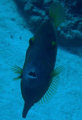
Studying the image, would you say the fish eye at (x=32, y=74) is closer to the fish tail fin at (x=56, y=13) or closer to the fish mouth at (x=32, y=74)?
the fish mouth at (x=32, y=74)

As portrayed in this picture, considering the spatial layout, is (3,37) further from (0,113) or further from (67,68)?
(0,113)

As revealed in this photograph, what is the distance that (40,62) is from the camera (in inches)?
37.5

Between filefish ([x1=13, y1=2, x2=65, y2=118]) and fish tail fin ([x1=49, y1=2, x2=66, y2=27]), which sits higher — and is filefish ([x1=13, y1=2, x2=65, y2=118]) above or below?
below

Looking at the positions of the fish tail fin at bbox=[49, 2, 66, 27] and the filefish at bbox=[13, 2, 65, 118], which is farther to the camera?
the fish tail fin at bbox=[49, 2, 66, 27]

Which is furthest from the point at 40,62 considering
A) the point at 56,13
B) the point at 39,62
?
the point at 56,13

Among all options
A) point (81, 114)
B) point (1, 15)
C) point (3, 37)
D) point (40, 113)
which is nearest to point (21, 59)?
point (3, 37)

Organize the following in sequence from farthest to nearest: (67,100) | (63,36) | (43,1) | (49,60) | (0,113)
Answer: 1. (43,1)
2. (63,36)
3. (67,100)
4. (0,113)
5. (49,60)

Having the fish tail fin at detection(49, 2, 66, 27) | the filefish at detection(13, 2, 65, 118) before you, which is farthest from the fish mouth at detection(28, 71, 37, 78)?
the fish tail fin at detection(49, 2, 66, 27)

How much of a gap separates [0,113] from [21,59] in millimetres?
1976

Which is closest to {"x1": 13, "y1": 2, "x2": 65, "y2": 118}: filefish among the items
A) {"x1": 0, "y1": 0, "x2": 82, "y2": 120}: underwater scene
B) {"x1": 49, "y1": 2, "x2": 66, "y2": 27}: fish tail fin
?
{"x1": 0, "y1": 0, "x2": 82, "y2": 120}: underwater scene

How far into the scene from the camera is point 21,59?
15.4ft

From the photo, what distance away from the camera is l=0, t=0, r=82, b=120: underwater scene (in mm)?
997

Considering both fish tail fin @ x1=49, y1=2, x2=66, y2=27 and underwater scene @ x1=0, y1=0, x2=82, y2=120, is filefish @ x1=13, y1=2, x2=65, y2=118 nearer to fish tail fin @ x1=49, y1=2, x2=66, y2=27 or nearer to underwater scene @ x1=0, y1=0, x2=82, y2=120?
underwater scene @ x1=0, y1=0, x2=82, y2=120

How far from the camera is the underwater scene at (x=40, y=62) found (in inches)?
39.2
